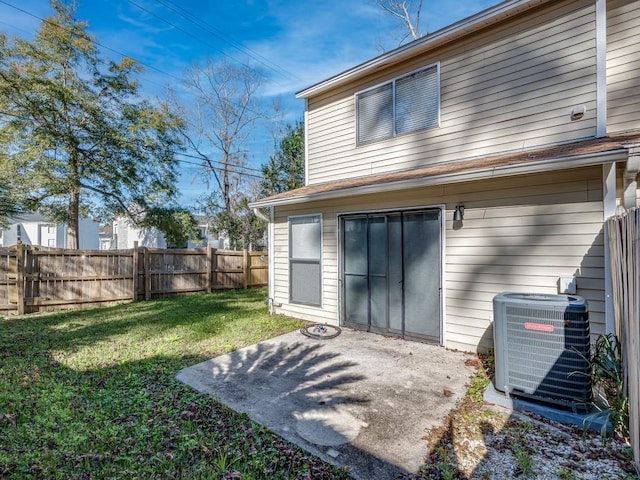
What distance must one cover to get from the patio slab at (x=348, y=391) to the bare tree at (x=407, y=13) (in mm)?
12035

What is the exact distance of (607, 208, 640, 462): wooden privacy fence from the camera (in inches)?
83.2

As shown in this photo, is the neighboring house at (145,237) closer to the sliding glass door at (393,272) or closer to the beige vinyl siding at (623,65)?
the sliding glass door at (393,272)

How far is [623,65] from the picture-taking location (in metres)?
4.03

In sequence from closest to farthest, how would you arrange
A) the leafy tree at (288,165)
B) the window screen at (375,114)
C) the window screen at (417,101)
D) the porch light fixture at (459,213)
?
the porch light fixture at (459,213), the window screen at (417,101), the window screen at (375,114), the leafy tree at (288,165)

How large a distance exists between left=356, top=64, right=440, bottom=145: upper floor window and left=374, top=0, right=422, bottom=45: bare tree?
26.3 ft

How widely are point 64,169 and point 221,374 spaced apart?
11.8 metres

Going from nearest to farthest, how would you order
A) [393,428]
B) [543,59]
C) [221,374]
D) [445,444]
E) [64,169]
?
Answer: 1. [445,444]
2. [393,428]
3. [221,374]
4. [543,59]
5. [64,169]

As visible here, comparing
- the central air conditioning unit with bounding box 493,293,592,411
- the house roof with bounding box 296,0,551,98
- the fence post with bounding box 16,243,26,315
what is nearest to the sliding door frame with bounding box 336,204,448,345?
the central air conditioning unit with bounding box 493,293,592,411

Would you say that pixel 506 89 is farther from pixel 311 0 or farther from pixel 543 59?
pixel 311 0

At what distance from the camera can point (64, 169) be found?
37.6 feet

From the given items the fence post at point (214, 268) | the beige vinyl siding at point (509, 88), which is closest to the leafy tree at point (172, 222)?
the fence post at point (214, 268)

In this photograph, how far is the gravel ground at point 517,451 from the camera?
2137mm

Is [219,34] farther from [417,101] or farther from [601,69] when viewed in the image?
[601,69]

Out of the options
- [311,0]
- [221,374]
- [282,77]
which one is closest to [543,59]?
[221,374]
